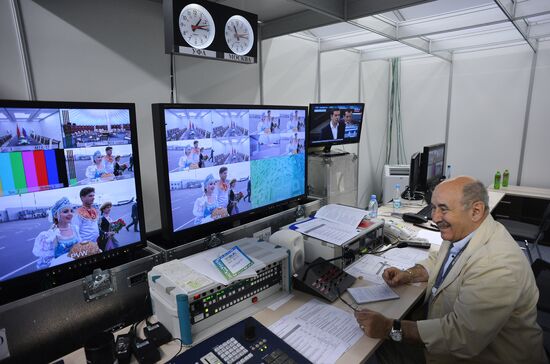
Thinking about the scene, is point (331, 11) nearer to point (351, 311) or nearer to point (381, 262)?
point (381, 262)

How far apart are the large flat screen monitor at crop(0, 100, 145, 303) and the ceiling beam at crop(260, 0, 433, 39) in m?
1.21

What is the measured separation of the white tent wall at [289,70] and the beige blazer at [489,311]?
2243mm

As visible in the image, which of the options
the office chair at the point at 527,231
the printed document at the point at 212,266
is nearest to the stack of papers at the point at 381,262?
the printed document at the point at 212,266

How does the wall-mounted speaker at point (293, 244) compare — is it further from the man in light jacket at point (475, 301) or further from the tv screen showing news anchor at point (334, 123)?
the tv screen showing news anchor at point (334, 123)

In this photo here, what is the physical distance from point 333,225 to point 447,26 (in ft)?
7.12

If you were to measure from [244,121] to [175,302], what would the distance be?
100 centimetres

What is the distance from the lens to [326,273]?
66.0 inches

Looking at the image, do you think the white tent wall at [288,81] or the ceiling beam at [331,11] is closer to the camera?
the white tent wall at [288,81]

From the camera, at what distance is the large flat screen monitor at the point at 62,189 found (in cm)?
106

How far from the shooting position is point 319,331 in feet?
4.34

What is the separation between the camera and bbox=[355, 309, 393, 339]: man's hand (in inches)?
50.5

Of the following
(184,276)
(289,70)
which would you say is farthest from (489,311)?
(289,70)

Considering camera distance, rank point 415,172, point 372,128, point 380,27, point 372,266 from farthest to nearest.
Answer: point 372,128, point 415,172, point 380,27, point 372,266

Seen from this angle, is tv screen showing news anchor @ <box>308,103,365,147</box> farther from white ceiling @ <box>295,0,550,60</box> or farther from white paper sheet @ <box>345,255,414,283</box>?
white paper sheet @ <box>345,255,414,283</box>
